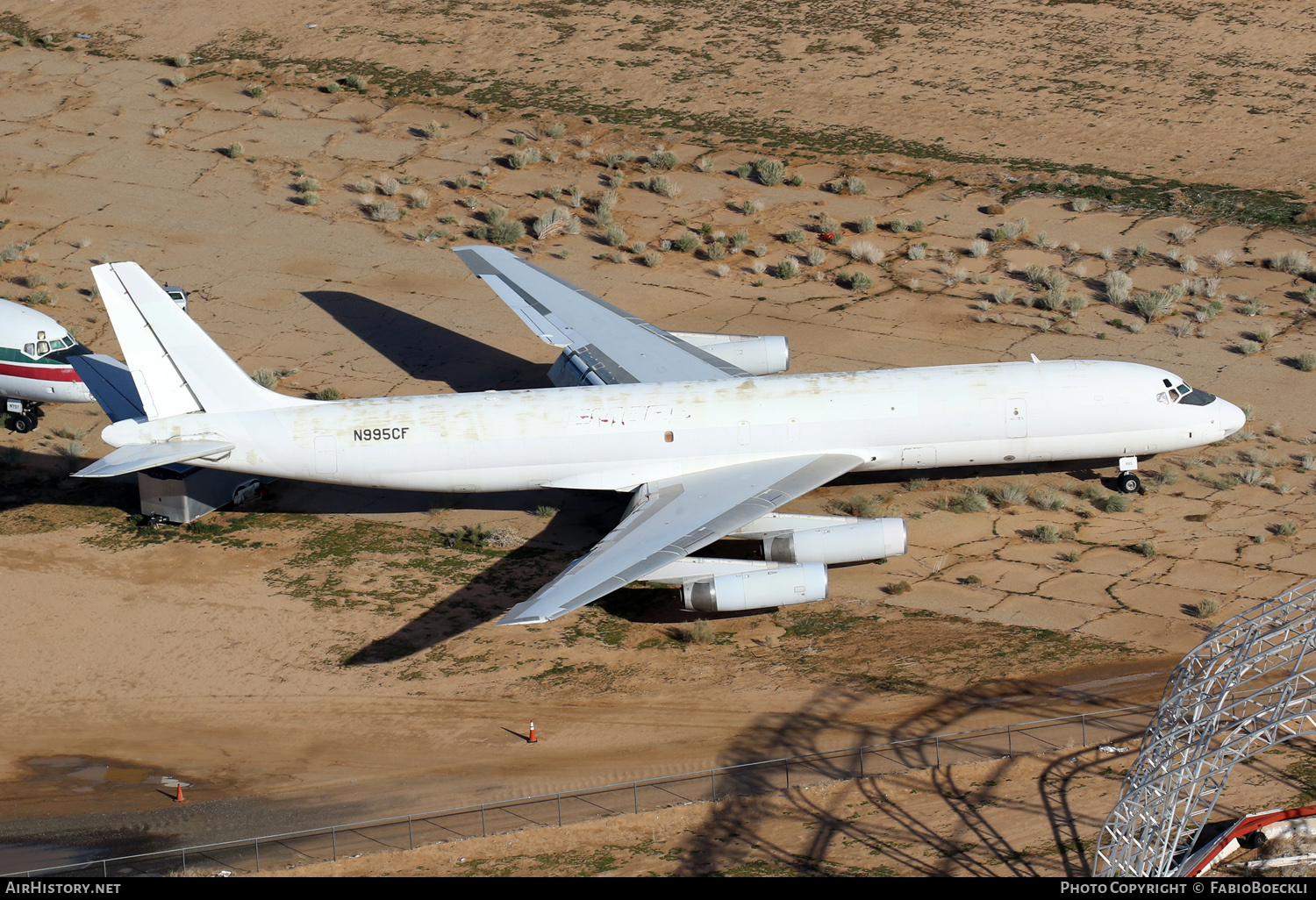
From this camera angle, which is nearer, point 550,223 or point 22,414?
point 22,414

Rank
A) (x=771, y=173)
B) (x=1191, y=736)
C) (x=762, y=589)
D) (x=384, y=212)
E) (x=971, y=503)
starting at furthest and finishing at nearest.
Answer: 1. (x=771, y=173)
2. (x=384, y=212)
3. (x=971, y=503)
4. (x=762, y=589)
5. (x=1191, y=736)

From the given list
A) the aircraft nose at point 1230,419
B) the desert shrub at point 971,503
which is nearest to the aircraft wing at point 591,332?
the desert shrub at point 971,503

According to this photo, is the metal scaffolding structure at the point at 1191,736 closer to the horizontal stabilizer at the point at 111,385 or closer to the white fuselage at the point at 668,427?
the white fuselage at the point at 668,427

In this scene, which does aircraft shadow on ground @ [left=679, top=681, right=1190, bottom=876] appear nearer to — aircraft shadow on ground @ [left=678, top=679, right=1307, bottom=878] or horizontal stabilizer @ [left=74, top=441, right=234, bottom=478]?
aircraft shadow on ground @ [left=678, top=679, right=1307, bottom=878]

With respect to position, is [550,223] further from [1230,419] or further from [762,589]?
[1230,419]

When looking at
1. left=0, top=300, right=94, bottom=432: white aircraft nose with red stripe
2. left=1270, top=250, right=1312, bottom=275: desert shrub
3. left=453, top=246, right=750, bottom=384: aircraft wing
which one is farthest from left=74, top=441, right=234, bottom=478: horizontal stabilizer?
left=1270, top=250, right=1312, bottom=275: desert shrub

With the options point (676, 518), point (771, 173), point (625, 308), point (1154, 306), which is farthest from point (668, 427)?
point (771, 173)
